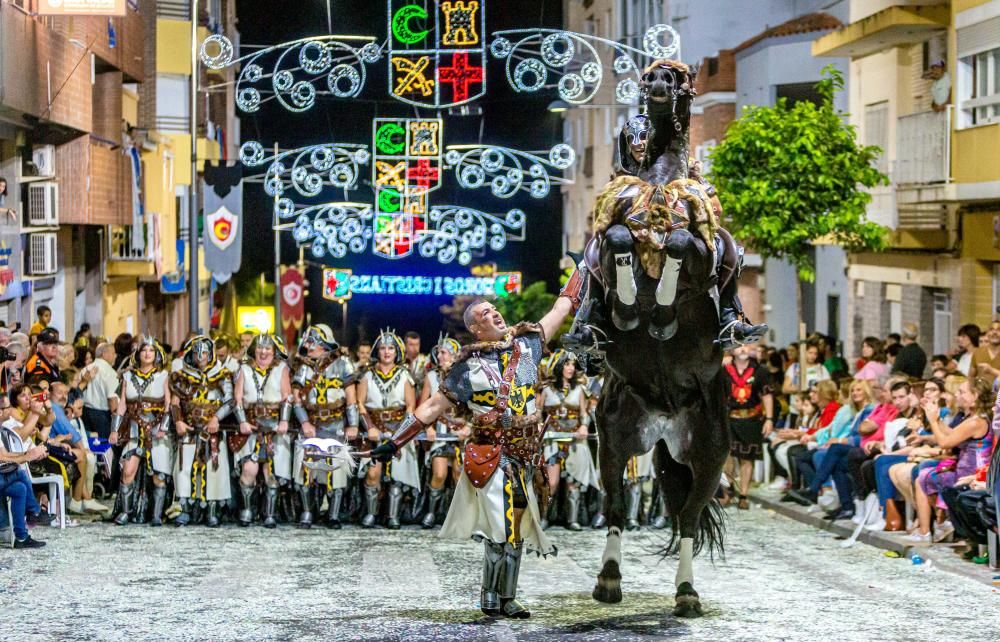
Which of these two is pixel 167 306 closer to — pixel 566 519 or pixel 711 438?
pixel 566 519

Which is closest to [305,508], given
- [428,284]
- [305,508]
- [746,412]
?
[305,508]

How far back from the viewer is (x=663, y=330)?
10.4 meters

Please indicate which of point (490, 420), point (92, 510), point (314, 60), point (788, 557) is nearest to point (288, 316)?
point (314, 60)

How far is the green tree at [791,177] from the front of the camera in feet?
85.4

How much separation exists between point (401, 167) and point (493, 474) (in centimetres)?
1477

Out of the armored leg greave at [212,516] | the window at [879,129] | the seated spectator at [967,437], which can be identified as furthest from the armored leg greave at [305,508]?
the window at [879,129]

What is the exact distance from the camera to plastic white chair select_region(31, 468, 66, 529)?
16953 millimetres

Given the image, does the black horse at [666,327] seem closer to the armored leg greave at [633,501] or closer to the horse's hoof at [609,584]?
the horse's hoof at [609,584]

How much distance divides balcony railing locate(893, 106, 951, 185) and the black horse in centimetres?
1593

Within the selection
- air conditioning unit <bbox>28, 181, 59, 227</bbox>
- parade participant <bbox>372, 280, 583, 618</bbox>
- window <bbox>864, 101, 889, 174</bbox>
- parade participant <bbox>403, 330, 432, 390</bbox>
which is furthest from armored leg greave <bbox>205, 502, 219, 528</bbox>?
window <bbox>864, 101, 889, 174</bbox>

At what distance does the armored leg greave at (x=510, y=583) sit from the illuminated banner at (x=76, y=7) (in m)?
12.9

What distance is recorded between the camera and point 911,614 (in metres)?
11.5

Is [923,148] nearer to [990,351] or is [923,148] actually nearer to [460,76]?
[460,76]

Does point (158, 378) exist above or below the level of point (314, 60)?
below
